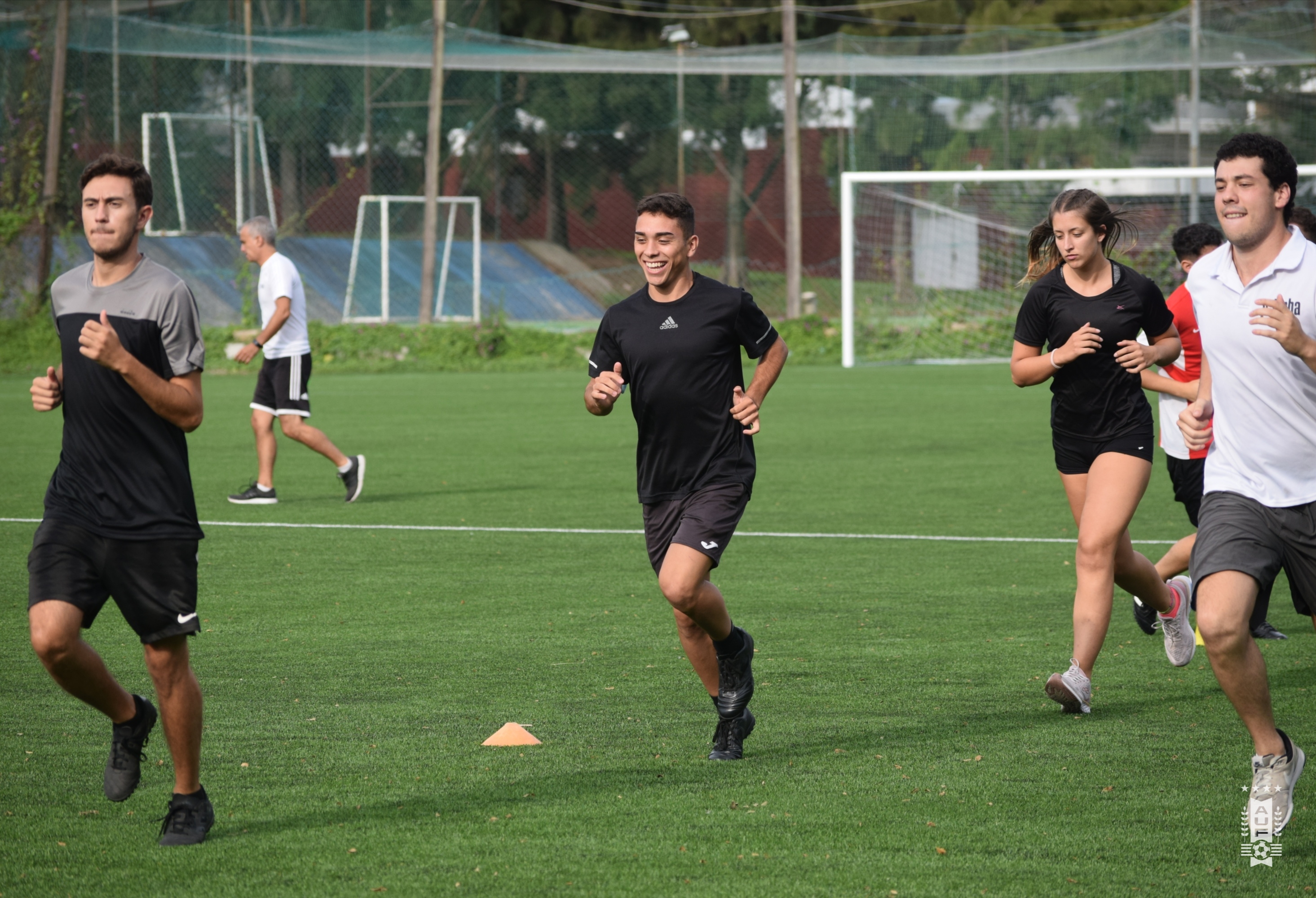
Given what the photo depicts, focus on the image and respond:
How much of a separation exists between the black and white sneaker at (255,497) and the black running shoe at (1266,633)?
749 cm

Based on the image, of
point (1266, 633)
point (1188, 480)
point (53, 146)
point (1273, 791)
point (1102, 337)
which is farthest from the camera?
point (53, 146)

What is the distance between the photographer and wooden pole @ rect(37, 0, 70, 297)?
29234 mm

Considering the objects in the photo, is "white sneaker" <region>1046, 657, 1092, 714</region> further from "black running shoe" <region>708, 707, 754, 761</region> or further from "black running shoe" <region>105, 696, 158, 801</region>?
"black running shoe" <region>105, 696, 158, 801</region>

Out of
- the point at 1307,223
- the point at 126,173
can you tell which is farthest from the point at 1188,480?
the point at 126,173

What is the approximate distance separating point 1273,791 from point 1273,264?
1505 millimetres

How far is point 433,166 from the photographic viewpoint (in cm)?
3161

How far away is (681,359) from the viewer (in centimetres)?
558

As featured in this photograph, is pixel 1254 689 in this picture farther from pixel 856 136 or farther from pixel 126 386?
pixel 856 136

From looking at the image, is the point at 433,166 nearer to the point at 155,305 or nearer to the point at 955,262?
the point at 955,262

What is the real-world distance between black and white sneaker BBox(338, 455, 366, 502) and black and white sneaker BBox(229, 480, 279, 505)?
544mm

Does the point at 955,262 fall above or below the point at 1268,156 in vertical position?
above

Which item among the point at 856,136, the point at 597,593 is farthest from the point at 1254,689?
the point at 856,136

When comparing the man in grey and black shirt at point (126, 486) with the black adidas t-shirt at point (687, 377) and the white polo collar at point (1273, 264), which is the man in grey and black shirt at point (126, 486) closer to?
the black adidas t-shirt at point (687, 377)

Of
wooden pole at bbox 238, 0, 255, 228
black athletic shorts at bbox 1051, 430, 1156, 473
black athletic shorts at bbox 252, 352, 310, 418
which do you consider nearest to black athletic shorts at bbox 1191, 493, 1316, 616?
black athletic shorts at bbox 1051, 430, 1156, 473
